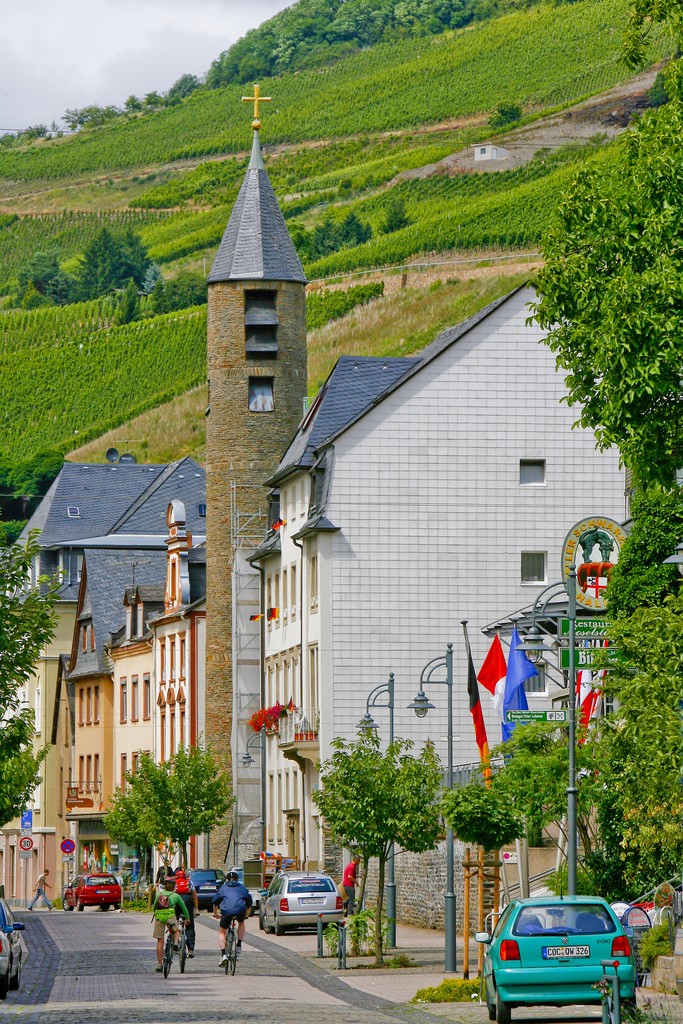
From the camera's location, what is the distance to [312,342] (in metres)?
164

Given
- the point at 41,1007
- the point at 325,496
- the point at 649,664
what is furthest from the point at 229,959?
the point at 325,496

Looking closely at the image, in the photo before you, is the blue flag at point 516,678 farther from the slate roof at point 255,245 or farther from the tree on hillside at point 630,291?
the slate roof at point 255,245

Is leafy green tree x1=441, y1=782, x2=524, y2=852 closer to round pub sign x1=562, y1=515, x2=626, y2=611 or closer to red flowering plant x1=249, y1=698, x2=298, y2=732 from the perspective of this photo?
round pub sign x1=562, y1=515, x2=626, y2=611

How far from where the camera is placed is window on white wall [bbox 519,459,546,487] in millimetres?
57062

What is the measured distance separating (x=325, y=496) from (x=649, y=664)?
30686 mm

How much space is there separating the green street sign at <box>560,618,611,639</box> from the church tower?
136 ft

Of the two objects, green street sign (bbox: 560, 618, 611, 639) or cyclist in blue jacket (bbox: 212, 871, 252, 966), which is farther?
cyclist in blue jacket (bbox: 212, 871, 252, 966)

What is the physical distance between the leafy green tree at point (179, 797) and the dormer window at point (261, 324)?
13491mm

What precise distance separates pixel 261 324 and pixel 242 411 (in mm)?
3018

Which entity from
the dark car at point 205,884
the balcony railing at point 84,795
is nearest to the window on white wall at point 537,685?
the dark car at point 205,884

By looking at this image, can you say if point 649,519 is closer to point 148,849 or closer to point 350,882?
point 350,882

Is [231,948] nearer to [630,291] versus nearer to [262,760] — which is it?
[630,291]

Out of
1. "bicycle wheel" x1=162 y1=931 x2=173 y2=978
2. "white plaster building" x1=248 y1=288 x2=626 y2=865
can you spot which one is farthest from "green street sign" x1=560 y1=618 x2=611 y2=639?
"white plaster building" x1=248 y1=288 x2=626 y2=865

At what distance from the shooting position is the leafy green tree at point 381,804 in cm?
3309
